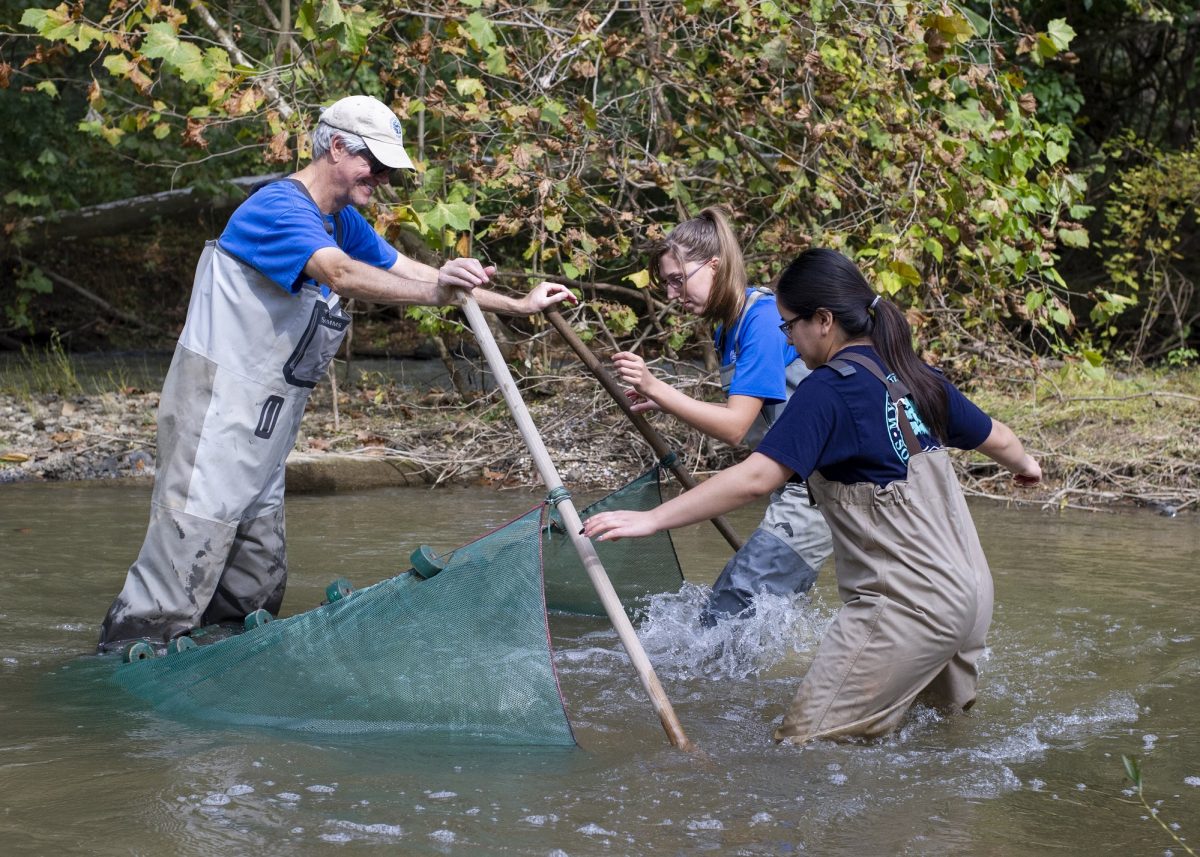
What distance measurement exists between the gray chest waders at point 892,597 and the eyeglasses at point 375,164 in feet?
5.51

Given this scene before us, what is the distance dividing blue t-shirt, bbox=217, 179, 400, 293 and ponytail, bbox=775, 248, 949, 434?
4.96 feet

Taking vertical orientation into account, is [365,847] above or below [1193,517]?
above

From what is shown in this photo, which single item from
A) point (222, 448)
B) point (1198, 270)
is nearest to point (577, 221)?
point (222, 448)

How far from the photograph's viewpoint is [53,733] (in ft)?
13.0

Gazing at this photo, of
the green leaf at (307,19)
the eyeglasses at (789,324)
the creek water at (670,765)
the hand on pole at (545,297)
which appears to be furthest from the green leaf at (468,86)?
the eyeglasses at (789,324)

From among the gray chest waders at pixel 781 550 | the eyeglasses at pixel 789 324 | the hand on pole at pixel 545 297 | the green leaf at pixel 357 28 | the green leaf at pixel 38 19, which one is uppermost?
the green leaf at pixel 38 19

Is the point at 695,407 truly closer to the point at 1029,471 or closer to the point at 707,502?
the point at 707,502

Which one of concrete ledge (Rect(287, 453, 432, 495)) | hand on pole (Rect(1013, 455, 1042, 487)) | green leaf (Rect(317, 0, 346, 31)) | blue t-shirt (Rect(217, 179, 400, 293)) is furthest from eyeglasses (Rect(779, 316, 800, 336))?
concrete ledge (Rect(287, 453, 432, 495))

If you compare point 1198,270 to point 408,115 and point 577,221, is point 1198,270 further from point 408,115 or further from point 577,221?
point 408,115

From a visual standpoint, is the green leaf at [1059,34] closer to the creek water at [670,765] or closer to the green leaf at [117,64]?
the creek water at [670,765]

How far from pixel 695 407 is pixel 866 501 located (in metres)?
0.81

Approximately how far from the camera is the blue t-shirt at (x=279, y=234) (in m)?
4.21

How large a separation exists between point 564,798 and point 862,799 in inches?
30.4

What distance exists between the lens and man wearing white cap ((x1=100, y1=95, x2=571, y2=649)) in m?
4.29
